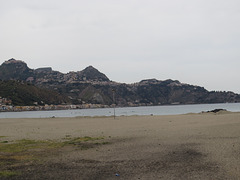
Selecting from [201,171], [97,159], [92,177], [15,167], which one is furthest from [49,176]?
[201,171]

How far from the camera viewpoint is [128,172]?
39.0ft

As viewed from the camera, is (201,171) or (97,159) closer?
(201,171)

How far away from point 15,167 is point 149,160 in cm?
651

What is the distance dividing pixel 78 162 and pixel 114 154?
2.77 meters

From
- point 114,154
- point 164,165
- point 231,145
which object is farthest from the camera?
point 231,145

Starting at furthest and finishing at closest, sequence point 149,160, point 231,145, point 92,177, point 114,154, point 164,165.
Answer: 1. point 231,145
2. point 114,154
3. point 149,160
4. point 164,165
5. point 92,177

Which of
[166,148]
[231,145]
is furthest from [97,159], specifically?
[231,145]

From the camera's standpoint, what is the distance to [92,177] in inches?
442

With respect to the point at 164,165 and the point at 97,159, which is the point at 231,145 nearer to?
the point at 164,165

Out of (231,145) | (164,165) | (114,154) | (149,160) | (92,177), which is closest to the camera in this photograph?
(92,177)

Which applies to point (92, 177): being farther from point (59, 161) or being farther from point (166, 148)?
point (166, 148)

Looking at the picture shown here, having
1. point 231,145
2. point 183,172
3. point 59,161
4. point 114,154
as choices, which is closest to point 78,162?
point 59,161

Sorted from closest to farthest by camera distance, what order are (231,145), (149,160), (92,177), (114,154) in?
(92,177)
(149,160)
(114,154)
(231,145)

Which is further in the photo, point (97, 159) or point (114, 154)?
point (114, 154)
